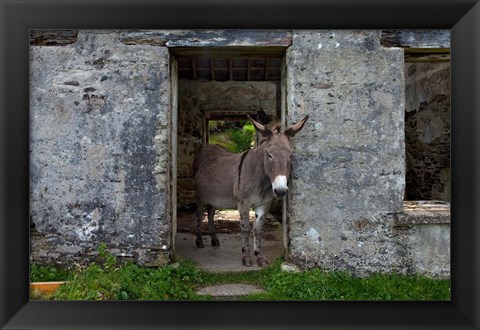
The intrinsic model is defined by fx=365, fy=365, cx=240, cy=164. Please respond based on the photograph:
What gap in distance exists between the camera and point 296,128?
3967 mm

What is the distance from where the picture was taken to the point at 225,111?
8680 millimetres

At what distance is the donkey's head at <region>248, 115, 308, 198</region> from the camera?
3.78m

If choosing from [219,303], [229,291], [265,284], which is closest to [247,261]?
[265,284]

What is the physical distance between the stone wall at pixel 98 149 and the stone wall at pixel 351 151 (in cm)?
165

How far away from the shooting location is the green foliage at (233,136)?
14.8 meters

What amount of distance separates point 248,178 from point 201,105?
437cm

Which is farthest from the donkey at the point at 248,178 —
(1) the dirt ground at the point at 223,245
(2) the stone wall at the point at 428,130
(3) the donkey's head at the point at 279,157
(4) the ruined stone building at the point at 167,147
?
(2) the stone wall at the point at 428,130

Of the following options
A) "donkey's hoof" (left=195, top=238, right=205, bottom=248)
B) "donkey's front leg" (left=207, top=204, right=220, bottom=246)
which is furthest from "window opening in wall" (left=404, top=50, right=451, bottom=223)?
"donkey's hoof" (left=195, top=238, right=205, bottom=248)

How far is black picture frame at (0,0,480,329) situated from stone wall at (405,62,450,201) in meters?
5.05

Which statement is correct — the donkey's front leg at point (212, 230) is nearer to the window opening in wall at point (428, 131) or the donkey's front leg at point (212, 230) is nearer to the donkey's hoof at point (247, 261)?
the donkey's hoof at point (247, 261)

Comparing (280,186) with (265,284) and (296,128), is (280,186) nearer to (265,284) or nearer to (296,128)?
(296,128)

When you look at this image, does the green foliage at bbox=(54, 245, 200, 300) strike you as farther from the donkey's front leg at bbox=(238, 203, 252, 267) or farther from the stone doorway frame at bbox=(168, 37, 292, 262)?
the donkey's front leg at bbox=(238, 203, 252, 267)
